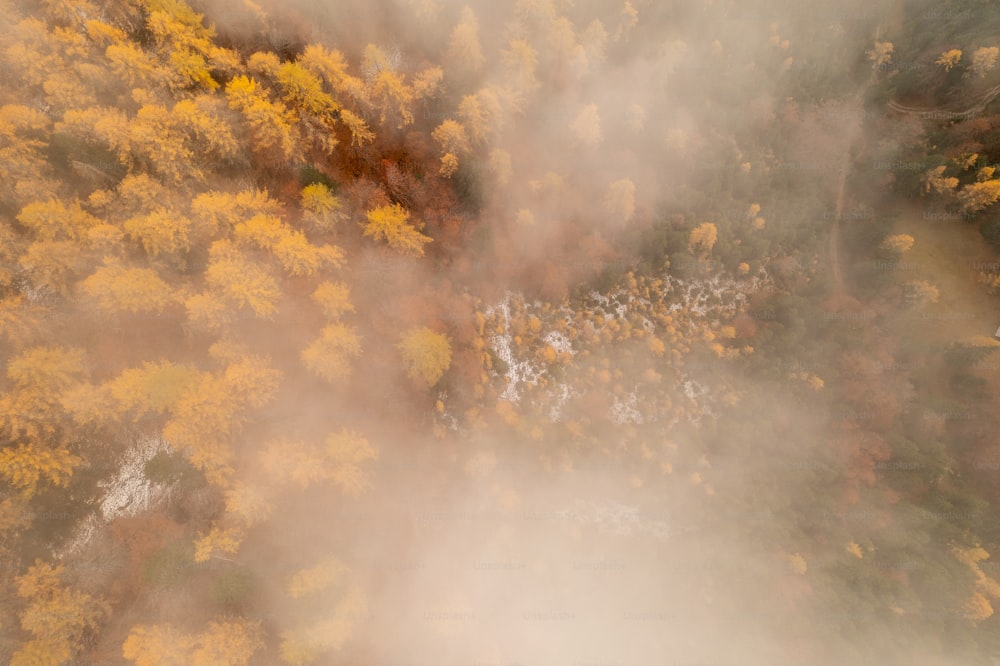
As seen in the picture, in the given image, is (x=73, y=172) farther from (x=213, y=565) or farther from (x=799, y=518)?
(x=799, y=518)

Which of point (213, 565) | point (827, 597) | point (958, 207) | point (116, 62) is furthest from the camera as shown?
point (958, 207)

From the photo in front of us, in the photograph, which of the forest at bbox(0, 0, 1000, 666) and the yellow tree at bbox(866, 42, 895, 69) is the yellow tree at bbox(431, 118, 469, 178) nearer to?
the forest at bbox(0, 0, 1000, 666)

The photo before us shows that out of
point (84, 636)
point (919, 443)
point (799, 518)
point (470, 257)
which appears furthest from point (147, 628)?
point (919, 443)

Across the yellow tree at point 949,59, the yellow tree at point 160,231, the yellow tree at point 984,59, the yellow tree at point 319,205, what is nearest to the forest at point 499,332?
the yellow tree at point 160,231

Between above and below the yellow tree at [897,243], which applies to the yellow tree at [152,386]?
below

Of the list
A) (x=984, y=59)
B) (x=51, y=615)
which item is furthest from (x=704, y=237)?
(x=51, y=615)

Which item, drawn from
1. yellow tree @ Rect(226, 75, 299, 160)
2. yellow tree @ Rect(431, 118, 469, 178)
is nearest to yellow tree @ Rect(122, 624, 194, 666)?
yellow tree @ Rect(226, 75, 299, 160)

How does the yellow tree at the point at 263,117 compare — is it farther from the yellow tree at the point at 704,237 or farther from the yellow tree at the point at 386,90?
the yellow tree at the point at 704,237

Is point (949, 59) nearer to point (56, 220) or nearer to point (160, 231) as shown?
point (160, 231)
